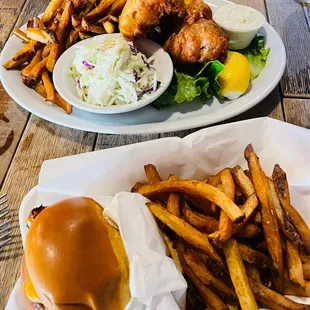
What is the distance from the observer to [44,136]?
166cm

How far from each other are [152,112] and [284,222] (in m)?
0.78

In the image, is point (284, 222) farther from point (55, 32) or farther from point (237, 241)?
point (55, 32)

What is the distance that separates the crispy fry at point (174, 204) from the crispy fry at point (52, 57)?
907 mm

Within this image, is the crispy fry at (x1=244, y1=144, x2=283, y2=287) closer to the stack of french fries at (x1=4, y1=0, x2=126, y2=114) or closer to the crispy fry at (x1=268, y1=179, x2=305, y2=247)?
the crispy fry at (x1=268, y1=179, x2=305, y2=247)

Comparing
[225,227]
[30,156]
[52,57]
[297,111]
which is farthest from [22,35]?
[225,227]

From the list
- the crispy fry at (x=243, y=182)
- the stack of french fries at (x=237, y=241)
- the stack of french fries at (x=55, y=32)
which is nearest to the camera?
the stack of french fries at (x=237, y=241)

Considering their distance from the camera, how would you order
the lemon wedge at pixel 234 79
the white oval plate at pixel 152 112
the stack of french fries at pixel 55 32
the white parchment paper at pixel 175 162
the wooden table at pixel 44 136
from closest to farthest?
the white parchment paper at pixel 175 162 → the wooden table at pixel 44 136 → the white oval plate at pixel 152 112 → the lemon wedge at pixel 234 79 → the stack of french fries at pixel 55 32

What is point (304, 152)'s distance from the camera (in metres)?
1.27

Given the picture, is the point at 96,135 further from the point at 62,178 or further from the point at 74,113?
the point at 62,178

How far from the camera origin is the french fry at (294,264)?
101cm

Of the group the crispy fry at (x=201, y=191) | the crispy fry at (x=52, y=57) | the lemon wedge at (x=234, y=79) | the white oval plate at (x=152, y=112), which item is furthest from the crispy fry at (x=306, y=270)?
the crispy fry at (x=52, y=57)

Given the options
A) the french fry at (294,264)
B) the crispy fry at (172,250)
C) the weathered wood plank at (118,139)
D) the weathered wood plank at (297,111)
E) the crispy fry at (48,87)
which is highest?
the french fry at (294,264)

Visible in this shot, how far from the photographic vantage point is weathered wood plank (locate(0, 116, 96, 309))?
1.29m

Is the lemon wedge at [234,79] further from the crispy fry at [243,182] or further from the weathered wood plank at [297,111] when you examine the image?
the crispy fry at [243,182]
